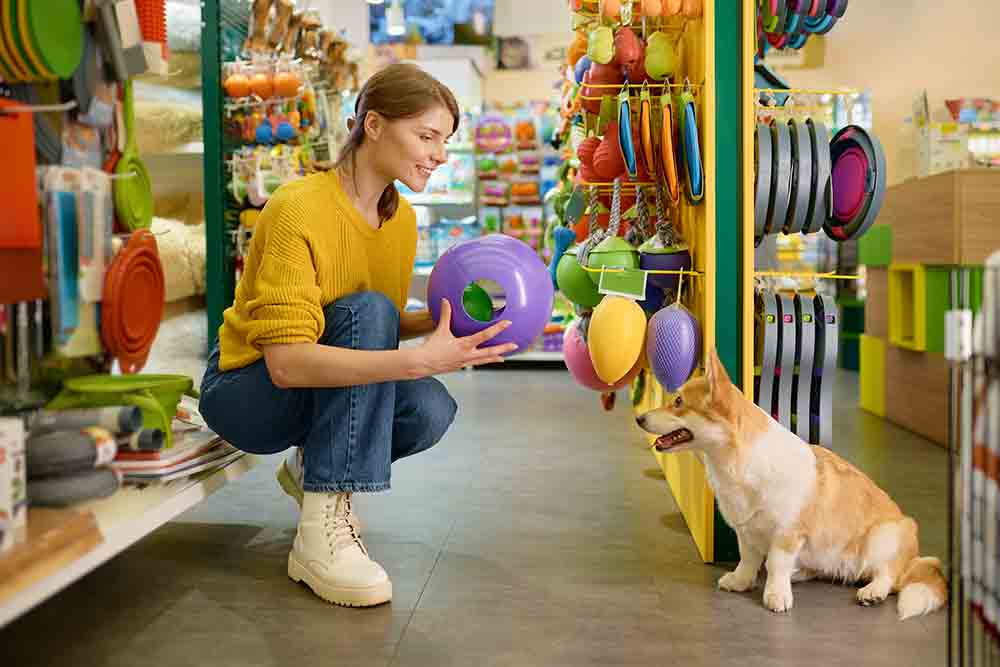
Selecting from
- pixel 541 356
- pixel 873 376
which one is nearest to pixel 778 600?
pixel 873 376

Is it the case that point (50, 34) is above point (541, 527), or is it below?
above

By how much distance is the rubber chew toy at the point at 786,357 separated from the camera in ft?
8.87

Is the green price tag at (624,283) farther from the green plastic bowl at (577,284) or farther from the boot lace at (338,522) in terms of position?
the boot lace at (338,522)

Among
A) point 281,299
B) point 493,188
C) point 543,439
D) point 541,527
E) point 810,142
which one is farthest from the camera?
point 493,188

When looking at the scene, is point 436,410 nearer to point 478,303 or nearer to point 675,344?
point 478,303

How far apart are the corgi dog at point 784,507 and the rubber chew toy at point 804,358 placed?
338 millimetres

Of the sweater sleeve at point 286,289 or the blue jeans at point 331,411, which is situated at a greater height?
the sweater sleeve at point 286,289

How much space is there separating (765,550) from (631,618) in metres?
0.39

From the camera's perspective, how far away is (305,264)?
220 cm

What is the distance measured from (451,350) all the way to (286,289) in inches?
14.8

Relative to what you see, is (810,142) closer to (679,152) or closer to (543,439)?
(679,152)

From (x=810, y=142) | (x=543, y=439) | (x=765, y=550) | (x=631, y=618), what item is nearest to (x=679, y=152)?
(x=810, y=142)

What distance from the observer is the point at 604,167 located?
323cm

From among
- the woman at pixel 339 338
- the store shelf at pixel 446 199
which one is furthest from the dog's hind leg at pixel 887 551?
the store shelf at pixel 446 199
